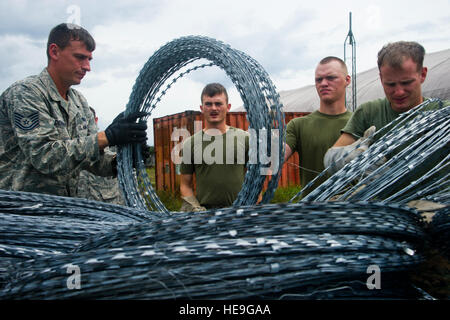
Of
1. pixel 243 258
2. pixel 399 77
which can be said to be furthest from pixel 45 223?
pixel 399 77

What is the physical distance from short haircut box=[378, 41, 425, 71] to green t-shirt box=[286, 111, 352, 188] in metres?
1.25

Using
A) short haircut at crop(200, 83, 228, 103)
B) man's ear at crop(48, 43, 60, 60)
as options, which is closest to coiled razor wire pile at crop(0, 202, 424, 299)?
man's ear at crop(48, 43, 60, 60)

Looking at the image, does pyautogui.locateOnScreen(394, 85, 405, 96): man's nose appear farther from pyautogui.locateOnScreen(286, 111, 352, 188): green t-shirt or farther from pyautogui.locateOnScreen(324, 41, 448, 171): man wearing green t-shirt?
pyautogui.locateOnScreen(286, 111, 352, 188): green t-shirt

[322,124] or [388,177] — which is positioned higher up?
[322,124]

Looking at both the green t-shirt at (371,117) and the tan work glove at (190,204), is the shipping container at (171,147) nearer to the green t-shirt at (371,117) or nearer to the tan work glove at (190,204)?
the tan work glove at (190,204)

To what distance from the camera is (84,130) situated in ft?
10.1

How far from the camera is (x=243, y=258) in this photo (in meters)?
1.06

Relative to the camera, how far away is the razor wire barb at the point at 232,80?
2217 millimetres

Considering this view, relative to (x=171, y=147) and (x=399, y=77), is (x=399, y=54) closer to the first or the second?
(x=399, y=77)

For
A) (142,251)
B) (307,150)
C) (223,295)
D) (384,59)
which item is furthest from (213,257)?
(307,150)

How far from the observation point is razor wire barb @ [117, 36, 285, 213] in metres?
2.22

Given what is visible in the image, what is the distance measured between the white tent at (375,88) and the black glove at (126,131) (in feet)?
33.9

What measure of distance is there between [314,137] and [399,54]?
1.39m

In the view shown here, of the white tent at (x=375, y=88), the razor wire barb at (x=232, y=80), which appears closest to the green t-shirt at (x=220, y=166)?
the razor wire barb at (x=232, y=80)
